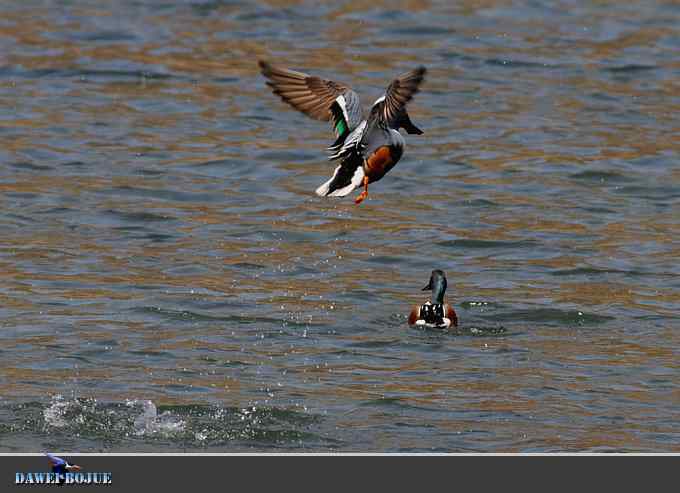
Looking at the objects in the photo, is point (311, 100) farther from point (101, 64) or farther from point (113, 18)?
point (113, 18)

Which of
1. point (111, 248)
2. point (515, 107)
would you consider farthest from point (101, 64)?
point (111, 248)

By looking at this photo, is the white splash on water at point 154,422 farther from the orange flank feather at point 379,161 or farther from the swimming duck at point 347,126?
the orange flank feather at point 379,161

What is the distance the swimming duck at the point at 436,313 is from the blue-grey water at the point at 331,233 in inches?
4.2

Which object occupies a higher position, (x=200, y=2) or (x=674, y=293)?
(x=200, y=2)

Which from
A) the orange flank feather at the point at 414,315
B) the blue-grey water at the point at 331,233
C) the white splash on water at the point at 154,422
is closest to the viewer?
the white splash on water at the point at 154,422

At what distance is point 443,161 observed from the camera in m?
17.4

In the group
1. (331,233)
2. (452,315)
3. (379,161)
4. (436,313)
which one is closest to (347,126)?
(379,161)

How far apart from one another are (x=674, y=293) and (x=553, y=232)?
6.98 feet

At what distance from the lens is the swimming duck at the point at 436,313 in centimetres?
1175

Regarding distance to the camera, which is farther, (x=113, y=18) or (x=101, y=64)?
(x=113, y=18)
